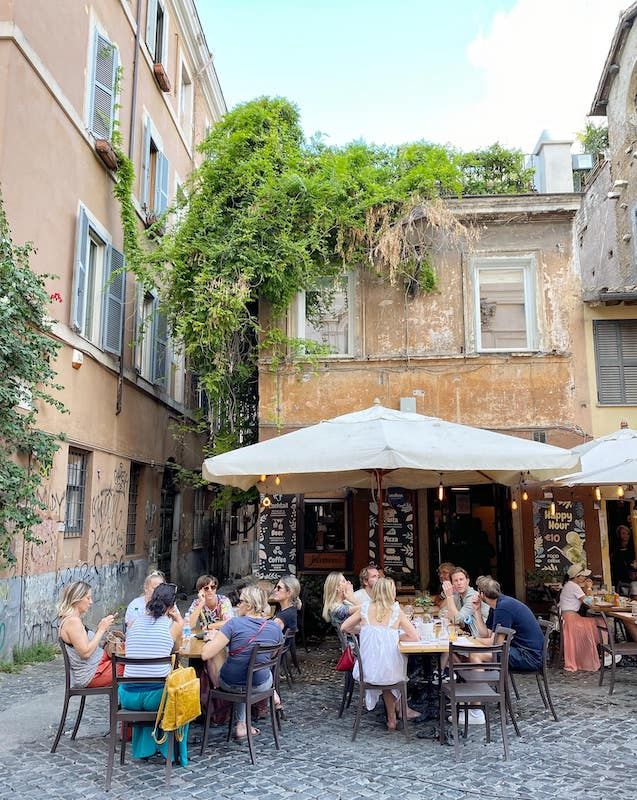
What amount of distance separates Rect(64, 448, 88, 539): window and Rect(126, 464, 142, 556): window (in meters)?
2.41

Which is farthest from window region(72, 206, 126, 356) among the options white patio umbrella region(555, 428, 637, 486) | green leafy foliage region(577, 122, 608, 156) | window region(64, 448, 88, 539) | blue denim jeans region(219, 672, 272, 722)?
green leafy foliage region(577, 122, 608, 156)

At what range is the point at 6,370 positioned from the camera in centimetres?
841

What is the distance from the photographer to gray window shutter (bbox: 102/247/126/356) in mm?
12352

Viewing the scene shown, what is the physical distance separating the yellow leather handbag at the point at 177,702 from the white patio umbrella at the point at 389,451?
2.33 meters

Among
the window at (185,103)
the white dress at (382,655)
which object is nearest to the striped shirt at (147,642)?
the white dress at (382,655)

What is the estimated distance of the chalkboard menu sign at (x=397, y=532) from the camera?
11.9 metres

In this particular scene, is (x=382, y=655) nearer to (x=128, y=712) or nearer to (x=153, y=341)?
(x=128, y=712)

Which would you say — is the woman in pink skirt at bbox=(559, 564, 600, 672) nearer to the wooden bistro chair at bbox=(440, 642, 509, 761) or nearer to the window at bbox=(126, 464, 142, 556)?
A: the wooden bistro chair at bbox=(440, 642, 509, 761)

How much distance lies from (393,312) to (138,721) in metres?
8.44

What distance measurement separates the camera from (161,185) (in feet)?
52.6

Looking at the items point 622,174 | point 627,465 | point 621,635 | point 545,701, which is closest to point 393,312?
point 627,465

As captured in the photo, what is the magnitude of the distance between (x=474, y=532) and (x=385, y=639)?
22.8 feet

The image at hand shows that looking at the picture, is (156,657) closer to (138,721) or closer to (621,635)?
(138,721)

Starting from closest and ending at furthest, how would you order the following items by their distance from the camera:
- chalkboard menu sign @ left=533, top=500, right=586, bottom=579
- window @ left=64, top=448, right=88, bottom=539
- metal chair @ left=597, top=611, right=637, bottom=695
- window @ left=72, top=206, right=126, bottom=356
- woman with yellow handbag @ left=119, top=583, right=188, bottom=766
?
woman with yellow handbag @ left=119, top=583, right=188, bottom=766
metal chair @ left=597, top=611, right=637, bottom=695
window @ left=64, top=448, right=88, bottom=539
window @ left=72, top=206, right=126, bottom=356
chalkboard menu sign @ left=533, top=500, right=586, bottom=579
